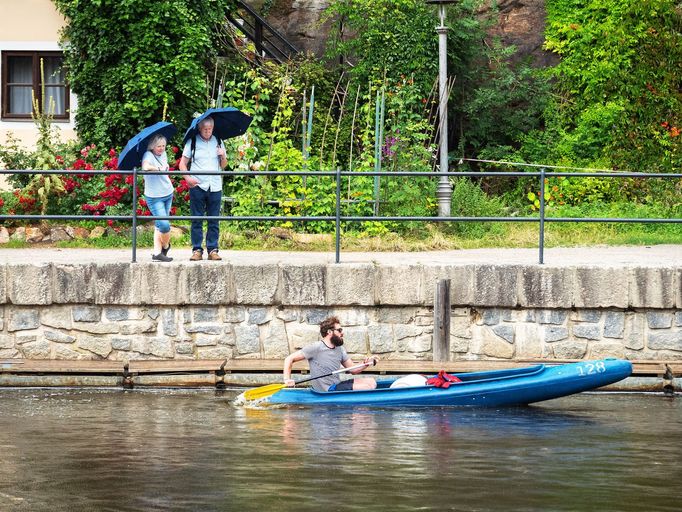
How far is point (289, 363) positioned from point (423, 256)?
3.12m

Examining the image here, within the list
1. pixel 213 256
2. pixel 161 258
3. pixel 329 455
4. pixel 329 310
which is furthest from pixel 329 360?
pixel 329 455

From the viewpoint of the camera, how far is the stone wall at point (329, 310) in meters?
13.8

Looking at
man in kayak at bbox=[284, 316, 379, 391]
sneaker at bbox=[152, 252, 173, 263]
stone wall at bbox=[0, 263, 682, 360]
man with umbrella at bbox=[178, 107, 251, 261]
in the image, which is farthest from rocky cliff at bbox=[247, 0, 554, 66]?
man in kayak at bbox=[284, 316, 379, 391]

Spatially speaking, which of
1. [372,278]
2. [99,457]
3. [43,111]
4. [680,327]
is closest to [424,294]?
[372,278]

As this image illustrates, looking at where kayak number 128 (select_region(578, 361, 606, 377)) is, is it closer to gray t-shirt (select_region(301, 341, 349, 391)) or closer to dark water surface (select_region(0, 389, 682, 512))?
dark water surface (select_region(0, 389, 682, 512))

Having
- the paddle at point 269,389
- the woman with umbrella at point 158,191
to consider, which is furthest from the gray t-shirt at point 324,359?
the woman with umbrella at point 158,191

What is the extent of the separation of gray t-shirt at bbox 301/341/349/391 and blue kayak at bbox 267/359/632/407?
0.87 feet

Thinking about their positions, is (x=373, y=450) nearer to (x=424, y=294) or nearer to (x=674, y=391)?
(x=424, y=294)

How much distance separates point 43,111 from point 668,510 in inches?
604

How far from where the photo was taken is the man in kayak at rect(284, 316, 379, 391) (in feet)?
43.1

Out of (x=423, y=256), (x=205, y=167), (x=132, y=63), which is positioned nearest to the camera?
(x=205, y=167)

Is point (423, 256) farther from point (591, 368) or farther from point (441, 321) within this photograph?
point (591, 368)

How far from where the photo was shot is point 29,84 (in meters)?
23.1

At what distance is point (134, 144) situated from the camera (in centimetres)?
1441
